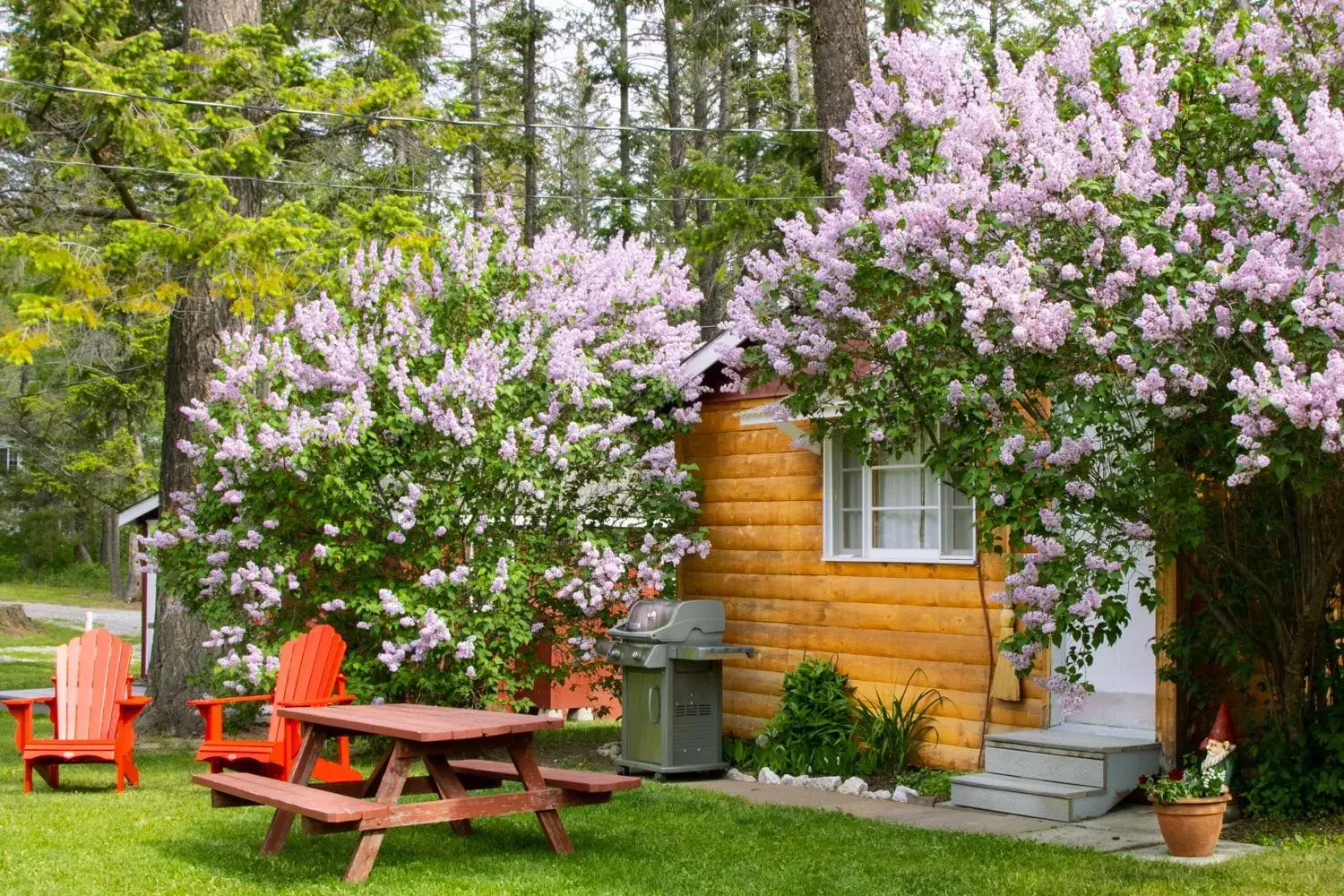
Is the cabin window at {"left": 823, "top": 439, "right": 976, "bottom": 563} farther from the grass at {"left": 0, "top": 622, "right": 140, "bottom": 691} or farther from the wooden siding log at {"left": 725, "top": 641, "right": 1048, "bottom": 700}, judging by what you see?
the grass at {"left": 0, "top": 622, "right": 140, "bottom": 691}

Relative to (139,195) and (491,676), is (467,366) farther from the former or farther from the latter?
(139,195)

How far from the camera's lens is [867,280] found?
7.16m

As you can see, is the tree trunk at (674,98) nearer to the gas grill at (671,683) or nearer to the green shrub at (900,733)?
the gas grill at (671,683)

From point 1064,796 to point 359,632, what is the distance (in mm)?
5027

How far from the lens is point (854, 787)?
28.4ft

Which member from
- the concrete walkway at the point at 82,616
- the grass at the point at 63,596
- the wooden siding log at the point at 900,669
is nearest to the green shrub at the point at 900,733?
the wooden siding log at the point at 900,669

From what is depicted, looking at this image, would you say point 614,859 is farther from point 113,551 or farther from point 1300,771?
point 113,551

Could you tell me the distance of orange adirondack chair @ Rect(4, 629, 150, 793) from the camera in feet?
27.4

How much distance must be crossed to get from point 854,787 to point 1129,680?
1.79m

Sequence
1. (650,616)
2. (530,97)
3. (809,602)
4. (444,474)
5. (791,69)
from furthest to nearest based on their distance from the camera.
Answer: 1. (530,97)
2. (791,69)
3. (809,602)
4. (444,474)
5. (650,616)

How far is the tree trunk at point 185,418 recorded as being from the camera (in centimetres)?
1195

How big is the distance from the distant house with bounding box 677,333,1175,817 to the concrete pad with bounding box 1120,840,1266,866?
0.83 meters

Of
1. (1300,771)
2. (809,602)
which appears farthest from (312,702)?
(1300,771)

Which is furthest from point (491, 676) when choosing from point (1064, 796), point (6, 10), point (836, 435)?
point (6, 10)
